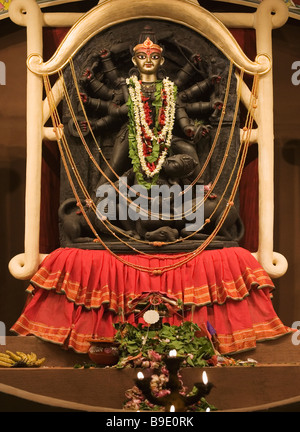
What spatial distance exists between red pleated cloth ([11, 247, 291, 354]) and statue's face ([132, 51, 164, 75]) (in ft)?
3.60

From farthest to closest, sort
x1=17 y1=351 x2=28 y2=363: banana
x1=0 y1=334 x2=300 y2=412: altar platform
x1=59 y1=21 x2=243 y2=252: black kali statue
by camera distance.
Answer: x1=59 y1=21 x2=243 y2=252: black kali statue → x1=17 y1=351 x2=28 y2=363: banana → x1=0 y1=334 x2=300 y2=412: altar platform

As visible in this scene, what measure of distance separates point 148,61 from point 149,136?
0.44 meters

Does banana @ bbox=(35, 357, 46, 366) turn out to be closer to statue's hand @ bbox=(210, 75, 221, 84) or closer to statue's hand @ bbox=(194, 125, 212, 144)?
statue's hand @ bbox=(194, 125, 212, 144)

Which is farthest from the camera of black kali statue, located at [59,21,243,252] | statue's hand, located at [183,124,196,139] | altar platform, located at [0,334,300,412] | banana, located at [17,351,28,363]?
statue's hand, located at [183,124,196,139]

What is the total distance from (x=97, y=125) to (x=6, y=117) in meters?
0.74

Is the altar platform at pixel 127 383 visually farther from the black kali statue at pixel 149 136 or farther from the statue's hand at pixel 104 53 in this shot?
the statue's hand at pixel 104 53

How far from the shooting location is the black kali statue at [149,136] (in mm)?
4176

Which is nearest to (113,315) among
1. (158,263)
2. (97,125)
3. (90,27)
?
(158,263)

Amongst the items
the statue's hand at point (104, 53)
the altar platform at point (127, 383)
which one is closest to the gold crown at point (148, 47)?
the statue's hand at point (104, 53)

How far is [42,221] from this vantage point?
4504 millimetres

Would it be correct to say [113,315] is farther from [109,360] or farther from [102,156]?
[102,156]

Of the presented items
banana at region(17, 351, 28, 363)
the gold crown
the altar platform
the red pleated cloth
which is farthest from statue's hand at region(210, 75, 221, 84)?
banana at region(17, 351, 28, 363)

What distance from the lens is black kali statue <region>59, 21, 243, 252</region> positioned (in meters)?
4.18

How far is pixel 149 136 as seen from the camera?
428 cm
